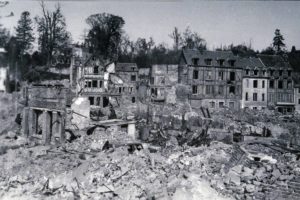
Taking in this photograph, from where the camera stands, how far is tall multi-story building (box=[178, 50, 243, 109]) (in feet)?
147

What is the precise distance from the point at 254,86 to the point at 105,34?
24.0m

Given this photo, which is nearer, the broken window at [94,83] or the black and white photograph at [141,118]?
the black and white photograph at [141,118]

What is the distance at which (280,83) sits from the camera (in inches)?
1848

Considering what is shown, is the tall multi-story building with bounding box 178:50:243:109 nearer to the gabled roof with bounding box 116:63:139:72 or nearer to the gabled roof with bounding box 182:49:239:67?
the gabled roof with bounding box 182:49:239:67

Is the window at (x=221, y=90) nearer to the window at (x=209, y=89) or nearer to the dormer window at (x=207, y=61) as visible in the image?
the window at (x=209, y=89)

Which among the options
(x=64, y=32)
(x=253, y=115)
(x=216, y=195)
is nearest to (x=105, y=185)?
A: (x=216, y=195)

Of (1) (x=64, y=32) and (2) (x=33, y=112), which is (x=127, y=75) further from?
(2) (x=33, y=112)

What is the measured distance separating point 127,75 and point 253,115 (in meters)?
18.5

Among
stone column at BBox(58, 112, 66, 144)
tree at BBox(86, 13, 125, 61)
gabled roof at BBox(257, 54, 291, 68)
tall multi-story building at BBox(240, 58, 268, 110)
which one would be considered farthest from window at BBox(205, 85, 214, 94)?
stone column at BBox(58, 112, 66, 144)

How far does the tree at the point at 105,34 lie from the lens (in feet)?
148

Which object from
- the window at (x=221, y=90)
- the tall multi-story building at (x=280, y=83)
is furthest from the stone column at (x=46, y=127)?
the tall multi-story building at (x=280, y=83)

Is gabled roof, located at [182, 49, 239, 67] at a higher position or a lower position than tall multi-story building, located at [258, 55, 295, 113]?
higher

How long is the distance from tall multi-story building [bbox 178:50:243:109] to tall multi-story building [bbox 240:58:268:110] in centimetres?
86

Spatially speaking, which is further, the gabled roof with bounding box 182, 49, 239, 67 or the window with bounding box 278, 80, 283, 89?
the window with bounding box 278, 80, 283, 89
